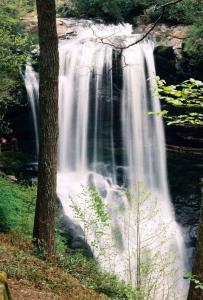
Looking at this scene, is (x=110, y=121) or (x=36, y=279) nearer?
(x=36, y=279)

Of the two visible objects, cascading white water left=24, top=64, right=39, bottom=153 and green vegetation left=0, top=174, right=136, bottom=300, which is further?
cascading white water left=24, top=64, right=39, bottom=153

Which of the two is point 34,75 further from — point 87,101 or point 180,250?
point 180,250

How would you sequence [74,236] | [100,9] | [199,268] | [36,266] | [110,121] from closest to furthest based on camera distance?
[199,268] → [36,266] → [74,236] → [110,121] → [100,9]

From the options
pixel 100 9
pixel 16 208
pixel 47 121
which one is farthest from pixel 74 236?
pixel 100 9

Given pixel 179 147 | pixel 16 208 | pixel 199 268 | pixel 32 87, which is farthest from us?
pixel 179 147

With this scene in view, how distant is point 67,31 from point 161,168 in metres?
7.53

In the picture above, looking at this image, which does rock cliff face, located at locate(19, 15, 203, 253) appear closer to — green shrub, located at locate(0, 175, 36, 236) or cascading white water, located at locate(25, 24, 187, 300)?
cascading white water, located at locate(25, 24, 187, 300)

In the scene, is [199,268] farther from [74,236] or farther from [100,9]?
[100,9]

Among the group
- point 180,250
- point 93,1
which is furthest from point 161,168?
point 93,1

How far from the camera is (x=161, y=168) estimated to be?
1708 cm

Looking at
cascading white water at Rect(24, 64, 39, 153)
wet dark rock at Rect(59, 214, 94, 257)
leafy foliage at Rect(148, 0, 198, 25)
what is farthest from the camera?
leafy foliage at Rect(148, 0, 198, 25)

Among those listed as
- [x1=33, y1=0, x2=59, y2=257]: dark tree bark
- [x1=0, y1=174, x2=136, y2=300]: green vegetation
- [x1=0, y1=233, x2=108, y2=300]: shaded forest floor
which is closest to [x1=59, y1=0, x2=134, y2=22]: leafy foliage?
[x1=0, y1=174, x2=136, y2=300]: green vegetation

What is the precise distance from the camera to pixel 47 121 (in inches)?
276

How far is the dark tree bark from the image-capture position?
264 inches
